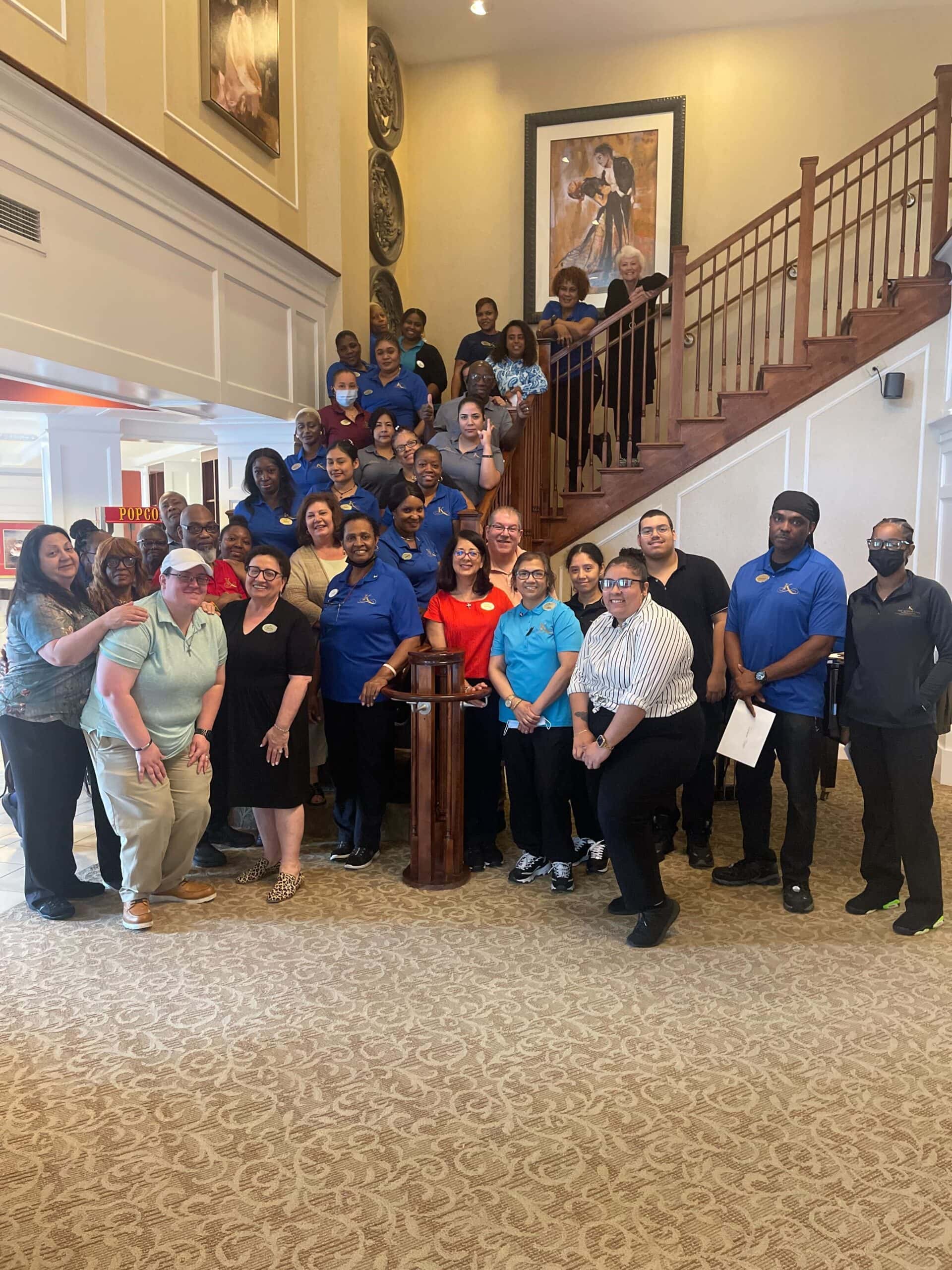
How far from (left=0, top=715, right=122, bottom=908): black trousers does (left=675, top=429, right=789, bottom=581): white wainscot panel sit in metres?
4.46

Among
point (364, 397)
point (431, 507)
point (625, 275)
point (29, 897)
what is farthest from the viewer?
point (625, 275)

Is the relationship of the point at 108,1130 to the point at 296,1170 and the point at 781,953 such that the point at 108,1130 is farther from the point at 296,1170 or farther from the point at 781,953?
the point at 781,953

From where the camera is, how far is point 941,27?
7.26 meters

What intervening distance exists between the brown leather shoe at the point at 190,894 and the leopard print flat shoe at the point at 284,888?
0.82 ft

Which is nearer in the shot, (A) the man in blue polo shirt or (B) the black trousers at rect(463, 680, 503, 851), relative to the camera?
(A) the man in blue polo shirt

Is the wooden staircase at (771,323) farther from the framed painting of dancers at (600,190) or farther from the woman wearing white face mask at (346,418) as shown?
the woman wearing white face mask at (346,418)

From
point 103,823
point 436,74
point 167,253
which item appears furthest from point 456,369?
point 103,823

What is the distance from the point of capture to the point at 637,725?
3105 mm

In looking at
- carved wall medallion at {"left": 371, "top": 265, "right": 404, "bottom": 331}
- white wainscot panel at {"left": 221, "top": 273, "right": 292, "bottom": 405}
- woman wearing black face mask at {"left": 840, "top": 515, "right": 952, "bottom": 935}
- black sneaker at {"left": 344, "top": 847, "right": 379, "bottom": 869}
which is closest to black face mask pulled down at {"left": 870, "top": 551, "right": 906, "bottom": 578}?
woman wearing black face mask at {"left": 840, "top": 515, "right": 952, "bottom": 935}

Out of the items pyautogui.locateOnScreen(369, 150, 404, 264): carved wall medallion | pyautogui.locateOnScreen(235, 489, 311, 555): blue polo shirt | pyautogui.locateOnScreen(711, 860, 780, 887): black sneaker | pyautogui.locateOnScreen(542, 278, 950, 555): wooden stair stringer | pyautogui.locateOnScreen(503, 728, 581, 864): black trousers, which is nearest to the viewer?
pyautogui.locateOnScreen(503, 728, 581, 864): black trousers

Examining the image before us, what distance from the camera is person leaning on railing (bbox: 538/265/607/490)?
6434mm

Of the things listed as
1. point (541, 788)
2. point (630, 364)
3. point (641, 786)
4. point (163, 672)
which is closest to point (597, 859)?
point (541, 788)

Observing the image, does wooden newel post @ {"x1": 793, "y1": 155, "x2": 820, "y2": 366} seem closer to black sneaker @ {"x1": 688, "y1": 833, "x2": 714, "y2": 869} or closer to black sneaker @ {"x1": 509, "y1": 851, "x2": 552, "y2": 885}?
black sneaker @ {"x1": 688, "y1": 833, "x2": 714, "y2": 869}

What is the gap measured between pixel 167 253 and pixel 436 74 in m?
4.94
